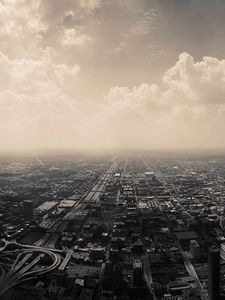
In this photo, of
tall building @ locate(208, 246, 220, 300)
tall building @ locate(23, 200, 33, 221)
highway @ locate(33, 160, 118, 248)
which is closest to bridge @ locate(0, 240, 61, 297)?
highway @ locate(33, 160, 118, 248)

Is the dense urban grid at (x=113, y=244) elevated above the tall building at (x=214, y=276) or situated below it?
below

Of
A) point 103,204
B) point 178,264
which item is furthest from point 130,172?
point 178,264

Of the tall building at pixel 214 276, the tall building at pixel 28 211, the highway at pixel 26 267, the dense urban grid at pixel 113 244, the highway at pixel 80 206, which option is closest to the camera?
the tall building at pixel 214 276

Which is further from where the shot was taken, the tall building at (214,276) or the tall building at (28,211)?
the tall building at (28,211)

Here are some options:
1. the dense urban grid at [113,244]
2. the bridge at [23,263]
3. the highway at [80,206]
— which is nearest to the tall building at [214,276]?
the dense urban grid at [113,244]

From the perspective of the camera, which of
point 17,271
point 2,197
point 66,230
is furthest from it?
point 2,197

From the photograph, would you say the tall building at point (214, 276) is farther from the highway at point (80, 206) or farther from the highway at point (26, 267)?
the highway at point (80, 206)

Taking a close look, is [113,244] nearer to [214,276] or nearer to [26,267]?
[26,267]

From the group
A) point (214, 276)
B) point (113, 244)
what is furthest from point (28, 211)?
point (214, 276)

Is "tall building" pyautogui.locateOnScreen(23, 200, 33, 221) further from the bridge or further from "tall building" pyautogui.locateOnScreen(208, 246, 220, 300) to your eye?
"tall building" pyautogui.locateOnScreen(208, 246, 220, 300)

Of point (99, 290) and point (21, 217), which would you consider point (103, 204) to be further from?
point (99, 290)
